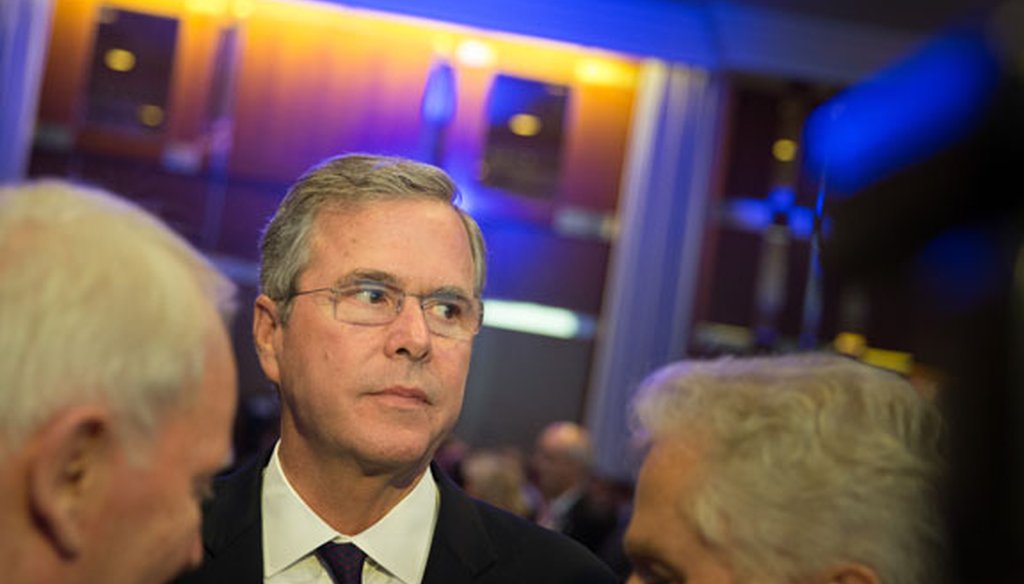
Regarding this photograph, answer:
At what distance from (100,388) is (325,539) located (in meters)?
0.78

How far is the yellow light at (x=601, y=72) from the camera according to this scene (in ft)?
27.7

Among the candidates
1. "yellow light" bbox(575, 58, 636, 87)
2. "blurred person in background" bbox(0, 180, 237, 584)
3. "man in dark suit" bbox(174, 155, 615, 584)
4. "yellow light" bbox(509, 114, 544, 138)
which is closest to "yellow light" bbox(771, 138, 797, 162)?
"yellow light" bbox(575, 58, 636, 87)

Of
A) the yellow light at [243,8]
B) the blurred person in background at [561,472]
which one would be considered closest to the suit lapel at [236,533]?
the blurred person in background at [561,472]

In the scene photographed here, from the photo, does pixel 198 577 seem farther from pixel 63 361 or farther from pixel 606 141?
pixel 606 141

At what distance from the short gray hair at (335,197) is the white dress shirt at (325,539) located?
0.95 ft

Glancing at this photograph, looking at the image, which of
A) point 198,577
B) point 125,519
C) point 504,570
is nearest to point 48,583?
point 125,519

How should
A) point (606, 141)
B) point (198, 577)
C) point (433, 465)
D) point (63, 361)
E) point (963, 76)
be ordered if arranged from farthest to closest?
point (606, 141) < point (433, 465) < point (198, 577) < point (63, 361) < point (963, 76)

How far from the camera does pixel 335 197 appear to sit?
1858mm

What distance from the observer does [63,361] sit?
90 cm

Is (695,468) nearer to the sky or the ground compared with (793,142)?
nearer to the ground

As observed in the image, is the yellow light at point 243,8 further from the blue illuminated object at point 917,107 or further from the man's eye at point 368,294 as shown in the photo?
the blue illuminated object at point 917,107

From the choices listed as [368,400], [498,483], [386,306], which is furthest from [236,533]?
[498,483]

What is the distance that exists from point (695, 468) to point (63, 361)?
759mm

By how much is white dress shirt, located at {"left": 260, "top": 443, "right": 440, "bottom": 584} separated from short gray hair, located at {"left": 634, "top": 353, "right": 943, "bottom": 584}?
1.37 feet
